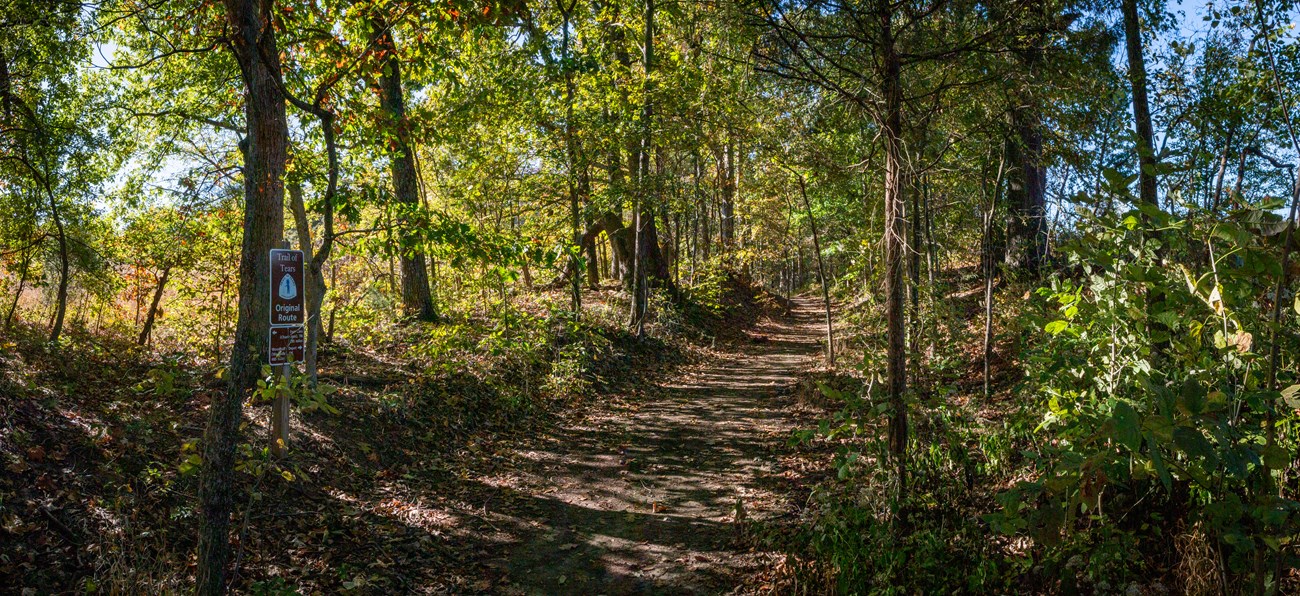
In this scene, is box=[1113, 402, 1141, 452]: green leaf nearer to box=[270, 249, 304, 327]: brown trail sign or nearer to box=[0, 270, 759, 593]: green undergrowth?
box=[0, 270, 759, 593]: green undergrowth

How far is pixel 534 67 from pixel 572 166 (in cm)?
267

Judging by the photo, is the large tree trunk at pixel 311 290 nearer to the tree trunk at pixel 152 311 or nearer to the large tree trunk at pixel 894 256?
the tree trunk at pixel 152 311

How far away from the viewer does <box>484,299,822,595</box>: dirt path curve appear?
16.4 ft

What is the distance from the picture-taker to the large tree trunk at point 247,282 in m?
3.56

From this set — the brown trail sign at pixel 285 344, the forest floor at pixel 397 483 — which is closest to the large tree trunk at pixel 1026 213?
the forest floor at pixel 397 483

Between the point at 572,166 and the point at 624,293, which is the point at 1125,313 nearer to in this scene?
the point at 572,166

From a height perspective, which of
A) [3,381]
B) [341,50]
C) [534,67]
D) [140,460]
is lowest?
[140,460]

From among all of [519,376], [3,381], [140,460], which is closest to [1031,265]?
Answer: [519,376]

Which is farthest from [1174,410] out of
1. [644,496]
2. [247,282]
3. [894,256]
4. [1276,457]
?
[644,496]

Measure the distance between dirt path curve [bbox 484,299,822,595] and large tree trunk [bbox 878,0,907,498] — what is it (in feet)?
4.65

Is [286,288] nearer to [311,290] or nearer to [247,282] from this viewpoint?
[311,290]

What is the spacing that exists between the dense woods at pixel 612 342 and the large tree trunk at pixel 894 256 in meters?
0.04

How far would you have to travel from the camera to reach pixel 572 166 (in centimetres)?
1286

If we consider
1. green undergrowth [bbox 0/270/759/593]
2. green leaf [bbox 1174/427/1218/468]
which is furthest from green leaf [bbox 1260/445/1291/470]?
green undergrowth [bbox 0/270/759/593]
